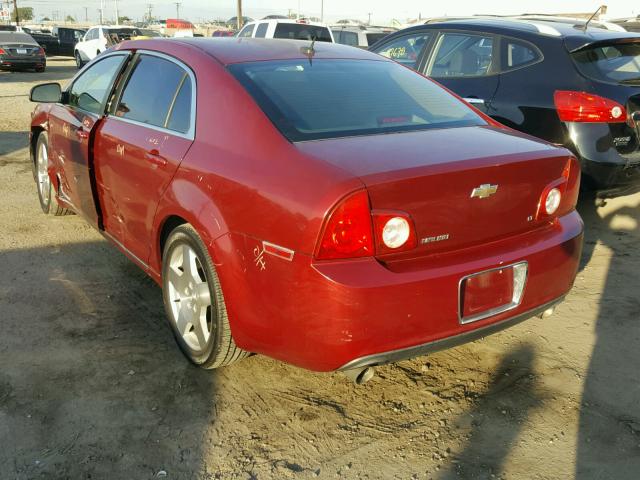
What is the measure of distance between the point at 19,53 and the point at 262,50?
72.4 ft

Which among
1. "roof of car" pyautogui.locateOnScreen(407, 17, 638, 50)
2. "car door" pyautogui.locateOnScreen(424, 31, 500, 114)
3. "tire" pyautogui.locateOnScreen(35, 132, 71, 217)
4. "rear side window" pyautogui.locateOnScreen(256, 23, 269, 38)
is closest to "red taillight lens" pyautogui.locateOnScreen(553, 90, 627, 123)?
"roof of car" pyautogui.locateOnScreen(407, 17, 638, 50)

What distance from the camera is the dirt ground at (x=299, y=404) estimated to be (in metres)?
2.49

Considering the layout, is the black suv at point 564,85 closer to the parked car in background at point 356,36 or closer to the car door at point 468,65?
the car door at point 468,65

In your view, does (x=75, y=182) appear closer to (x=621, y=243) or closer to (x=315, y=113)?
(x=315, y=113)

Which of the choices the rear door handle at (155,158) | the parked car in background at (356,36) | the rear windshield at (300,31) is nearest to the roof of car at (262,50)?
the rear door handle at (155,158)

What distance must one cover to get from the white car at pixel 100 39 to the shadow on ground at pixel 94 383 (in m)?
20.9

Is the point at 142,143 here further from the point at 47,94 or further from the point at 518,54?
the point at 518,54

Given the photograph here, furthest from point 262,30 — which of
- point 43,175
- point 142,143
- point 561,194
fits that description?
point 561,194

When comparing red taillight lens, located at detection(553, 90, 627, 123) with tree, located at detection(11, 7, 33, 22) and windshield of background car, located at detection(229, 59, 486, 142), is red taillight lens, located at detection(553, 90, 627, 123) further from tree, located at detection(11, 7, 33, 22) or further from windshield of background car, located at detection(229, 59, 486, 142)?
tree, located at detection(11, 7, 33, 22)

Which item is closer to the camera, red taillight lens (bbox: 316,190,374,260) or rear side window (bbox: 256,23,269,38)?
red taillight lens (bbox: 316,190,374,260)

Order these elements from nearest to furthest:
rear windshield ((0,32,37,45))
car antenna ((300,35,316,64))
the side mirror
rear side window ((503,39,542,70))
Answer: car antenna ((300,35,316,64))
the side mirror
rear side window ((503,39,542,70))
rear windshield ((0,32,37,45))

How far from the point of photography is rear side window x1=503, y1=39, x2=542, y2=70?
4.98 meters

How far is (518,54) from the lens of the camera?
5094mm

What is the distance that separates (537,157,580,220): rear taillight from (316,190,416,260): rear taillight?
80 centimetres
